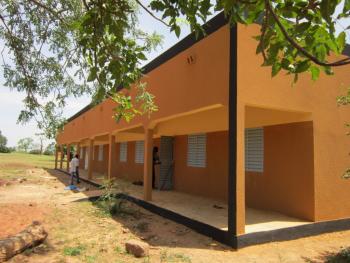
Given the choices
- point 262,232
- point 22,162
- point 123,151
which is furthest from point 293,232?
point 22,162

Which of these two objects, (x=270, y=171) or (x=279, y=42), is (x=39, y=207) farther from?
(x=279, y=42)

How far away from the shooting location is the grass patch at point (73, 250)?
6.43m

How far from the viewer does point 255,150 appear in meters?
9.73

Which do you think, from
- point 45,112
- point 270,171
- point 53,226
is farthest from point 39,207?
point 270,171

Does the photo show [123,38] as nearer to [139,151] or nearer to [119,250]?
[119,250]

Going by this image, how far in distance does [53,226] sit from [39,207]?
2633 mm

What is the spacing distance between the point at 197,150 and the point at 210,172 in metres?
1.21

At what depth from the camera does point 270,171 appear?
9094 millimetres

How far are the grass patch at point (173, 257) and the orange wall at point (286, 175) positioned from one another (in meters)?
3.37

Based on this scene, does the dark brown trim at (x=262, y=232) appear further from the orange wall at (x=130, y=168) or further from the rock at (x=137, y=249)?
the orange wall at (x=130, y=168)

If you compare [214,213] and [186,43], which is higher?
[186,43]

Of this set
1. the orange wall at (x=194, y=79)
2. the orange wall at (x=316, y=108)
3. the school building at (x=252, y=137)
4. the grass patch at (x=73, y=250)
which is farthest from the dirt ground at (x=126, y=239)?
the orange wall at (x=194, y=79)

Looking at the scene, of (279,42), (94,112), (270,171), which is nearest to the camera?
(279,42)

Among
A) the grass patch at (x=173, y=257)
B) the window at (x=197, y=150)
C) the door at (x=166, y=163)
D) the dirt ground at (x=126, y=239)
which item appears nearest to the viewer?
the grass patch at (x=173, y=257)
